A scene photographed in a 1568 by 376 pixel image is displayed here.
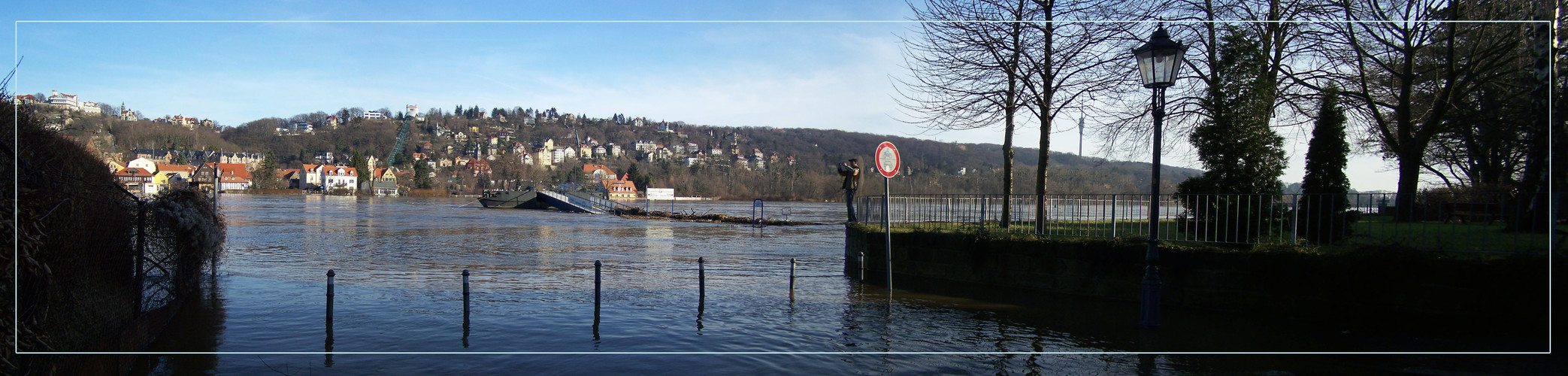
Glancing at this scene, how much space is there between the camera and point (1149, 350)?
24.8 feet

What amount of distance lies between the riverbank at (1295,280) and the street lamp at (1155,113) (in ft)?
5.13

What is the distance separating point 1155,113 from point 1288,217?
447 centimetres

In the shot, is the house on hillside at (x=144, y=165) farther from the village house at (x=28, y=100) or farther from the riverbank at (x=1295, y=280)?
the riverbank at (x=1295, y=280)

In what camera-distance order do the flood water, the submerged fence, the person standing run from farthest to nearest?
the person standing < the submerged fence < the flood water

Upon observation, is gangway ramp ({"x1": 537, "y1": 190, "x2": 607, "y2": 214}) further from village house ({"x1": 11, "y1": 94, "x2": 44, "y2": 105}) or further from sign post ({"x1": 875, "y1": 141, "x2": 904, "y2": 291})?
village house ({"x1": 11, "y1": 94, "x2": 44, "y2": 105})

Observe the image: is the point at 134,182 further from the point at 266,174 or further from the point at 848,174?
the point at 266,174

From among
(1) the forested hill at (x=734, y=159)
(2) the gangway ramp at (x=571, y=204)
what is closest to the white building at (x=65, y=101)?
(1) the forested hill at (x=734, y=159)

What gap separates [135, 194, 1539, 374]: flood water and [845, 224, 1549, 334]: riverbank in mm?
413

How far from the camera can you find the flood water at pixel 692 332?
6863 mm

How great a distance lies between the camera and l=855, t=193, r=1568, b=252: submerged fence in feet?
29.4

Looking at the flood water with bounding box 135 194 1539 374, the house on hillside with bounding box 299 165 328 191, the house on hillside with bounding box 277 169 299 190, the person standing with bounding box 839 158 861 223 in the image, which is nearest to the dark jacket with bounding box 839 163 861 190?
the person standing with bounding box 839 158 861 223

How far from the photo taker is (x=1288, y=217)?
1159 cm

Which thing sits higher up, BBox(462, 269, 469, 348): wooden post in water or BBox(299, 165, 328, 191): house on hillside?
BBox(299, 165, 328, 191): house on hillside

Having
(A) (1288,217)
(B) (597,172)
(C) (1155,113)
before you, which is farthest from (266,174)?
(C) (1155,113)
